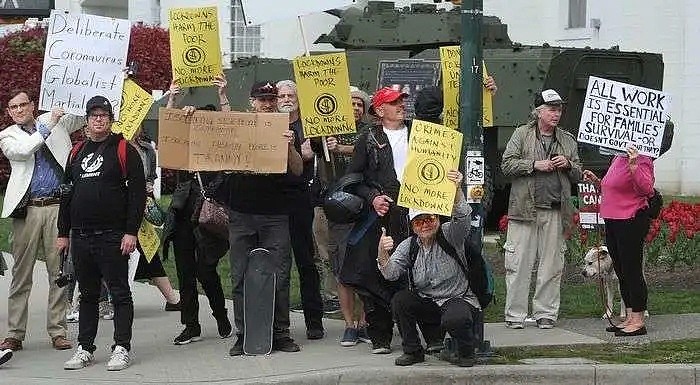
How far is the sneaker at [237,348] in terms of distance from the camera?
9281 mm

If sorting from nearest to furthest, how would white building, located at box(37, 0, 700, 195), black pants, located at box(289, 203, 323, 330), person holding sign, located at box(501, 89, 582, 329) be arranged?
black pants, located at box(289, 203, 323, 330)
person holding sign, located at box(501, 89, 582, 329)
white building, located at box(37, 0, 700, 195)

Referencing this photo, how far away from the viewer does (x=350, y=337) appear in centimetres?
954

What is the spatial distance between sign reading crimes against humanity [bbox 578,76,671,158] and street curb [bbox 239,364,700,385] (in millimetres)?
1885

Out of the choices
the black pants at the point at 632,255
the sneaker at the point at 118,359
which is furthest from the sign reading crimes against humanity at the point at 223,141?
the black pants at the point at 632,255

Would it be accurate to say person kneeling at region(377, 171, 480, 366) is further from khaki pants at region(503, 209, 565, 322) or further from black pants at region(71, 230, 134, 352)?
black pants at region(71, 230, 134, 352)

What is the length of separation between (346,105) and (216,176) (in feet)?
3.59

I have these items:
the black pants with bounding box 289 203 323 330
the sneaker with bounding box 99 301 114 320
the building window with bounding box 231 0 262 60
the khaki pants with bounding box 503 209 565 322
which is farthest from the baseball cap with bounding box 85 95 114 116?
the building window with bounding box 231 0 262 60

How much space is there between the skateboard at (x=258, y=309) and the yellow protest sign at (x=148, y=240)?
50.9 inches

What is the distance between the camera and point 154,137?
19047mm

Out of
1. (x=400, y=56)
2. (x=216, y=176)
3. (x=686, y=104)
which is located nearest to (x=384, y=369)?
(x=216, y=176)

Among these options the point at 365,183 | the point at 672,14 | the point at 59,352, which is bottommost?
the point at 59,352

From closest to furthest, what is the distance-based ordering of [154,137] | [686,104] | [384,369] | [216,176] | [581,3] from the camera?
[384,369] < [216,176] < [154,137] < [686,104] < [581,3]

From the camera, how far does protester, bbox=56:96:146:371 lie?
8.78 metres

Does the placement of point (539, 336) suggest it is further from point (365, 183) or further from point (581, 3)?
point (581, 3)
